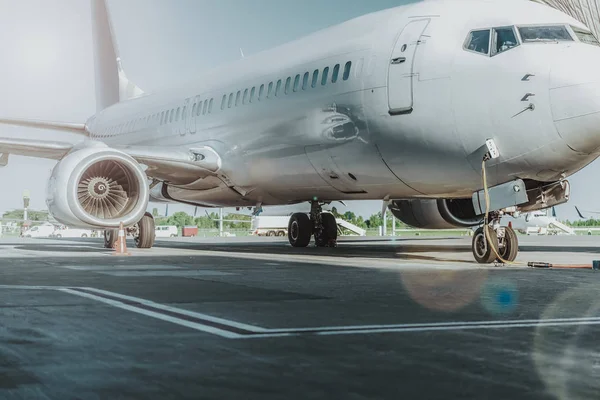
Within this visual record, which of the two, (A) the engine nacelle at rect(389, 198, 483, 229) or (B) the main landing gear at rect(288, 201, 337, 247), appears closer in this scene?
(A) the engine nacelle at rect(389, 198, 483, 229)

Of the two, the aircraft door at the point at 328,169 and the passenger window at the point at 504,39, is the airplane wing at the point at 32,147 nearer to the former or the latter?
the aircraft door at the point at 328,169

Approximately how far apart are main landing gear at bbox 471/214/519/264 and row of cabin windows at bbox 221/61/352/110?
10.7 ft

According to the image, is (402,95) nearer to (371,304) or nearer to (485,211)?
(485,211)

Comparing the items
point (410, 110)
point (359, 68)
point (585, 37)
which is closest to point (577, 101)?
point (585, 37)

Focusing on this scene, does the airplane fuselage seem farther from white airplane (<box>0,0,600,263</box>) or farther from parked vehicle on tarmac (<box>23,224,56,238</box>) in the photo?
parked vehicle on tarmac (<box>23,224,56,238</box>)

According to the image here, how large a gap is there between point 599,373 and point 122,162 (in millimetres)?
12111

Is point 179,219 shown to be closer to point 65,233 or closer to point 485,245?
point 65,233

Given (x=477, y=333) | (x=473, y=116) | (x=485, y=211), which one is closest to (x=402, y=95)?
(x=473, y=116)

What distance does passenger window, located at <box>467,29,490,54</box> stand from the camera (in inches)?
444

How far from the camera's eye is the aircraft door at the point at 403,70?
1166cm

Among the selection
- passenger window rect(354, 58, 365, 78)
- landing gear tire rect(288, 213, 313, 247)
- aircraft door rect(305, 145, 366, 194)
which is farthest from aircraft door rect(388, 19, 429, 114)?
landing gear tire rect(288, 213, 313, 247)

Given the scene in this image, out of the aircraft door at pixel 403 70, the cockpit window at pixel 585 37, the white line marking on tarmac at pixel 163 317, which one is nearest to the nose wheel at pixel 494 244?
the aircraft door at pixel 403 70

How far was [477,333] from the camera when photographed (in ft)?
15.3

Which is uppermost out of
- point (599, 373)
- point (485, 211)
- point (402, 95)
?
point (402, 95)
